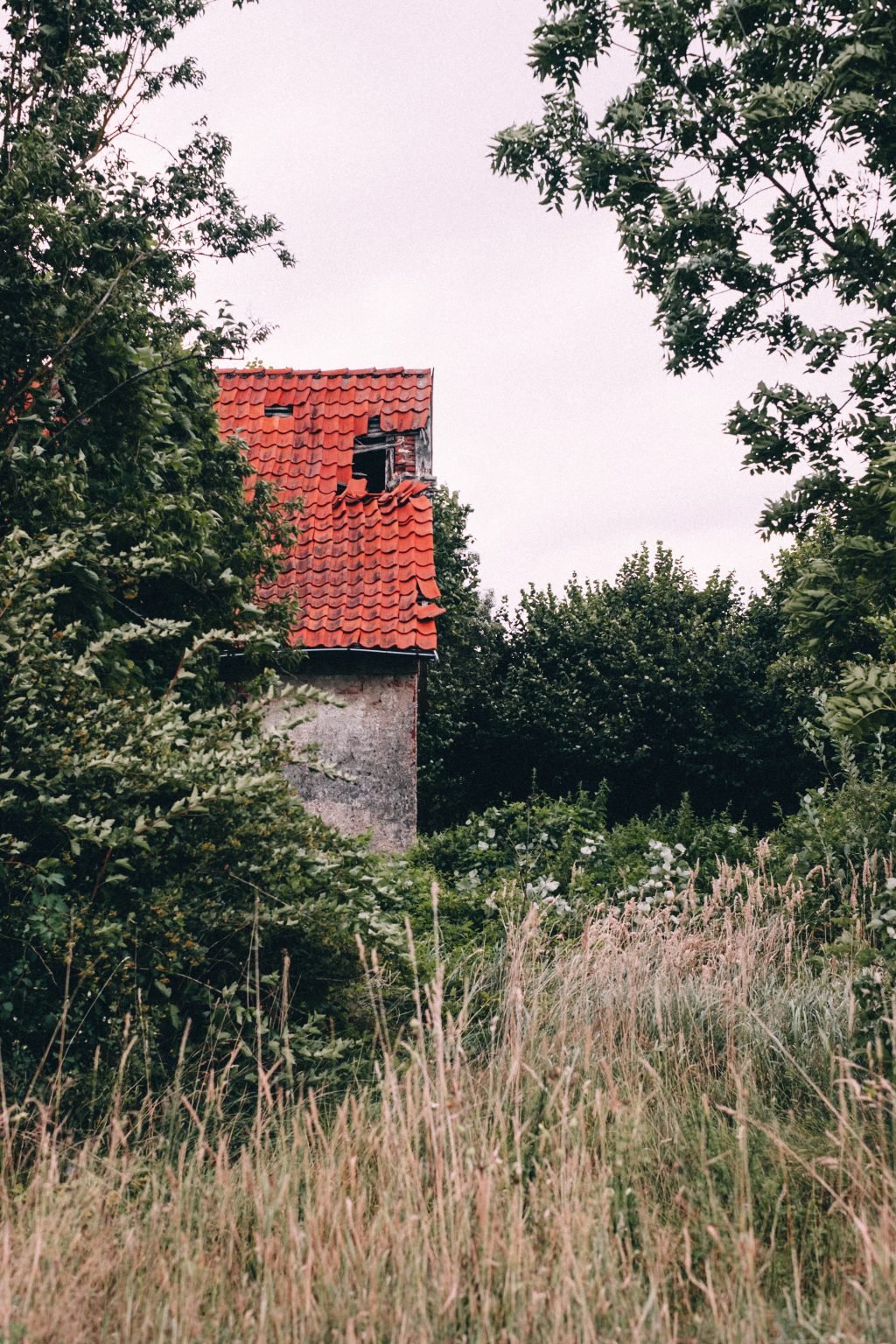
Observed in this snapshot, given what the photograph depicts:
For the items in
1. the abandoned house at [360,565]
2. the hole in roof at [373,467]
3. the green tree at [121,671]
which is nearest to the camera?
the green tree at [121,671]

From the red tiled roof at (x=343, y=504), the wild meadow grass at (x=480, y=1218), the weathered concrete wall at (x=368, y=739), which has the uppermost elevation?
the red tiled roof at (x=343, y=504)

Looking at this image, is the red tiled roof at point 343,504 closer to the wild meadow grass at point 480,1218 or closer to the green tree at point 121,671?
the green tree at point 121,671

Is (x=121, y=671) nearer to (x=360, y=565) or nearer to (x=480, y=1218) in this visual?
(x=480, y=1218)

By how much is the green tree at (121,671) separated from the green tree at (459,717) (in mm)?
8448

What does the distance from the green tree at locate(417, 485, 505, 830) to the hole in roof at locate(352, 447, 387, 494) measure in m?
3.08

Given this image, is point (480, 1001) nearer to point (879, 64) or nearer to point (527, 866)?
point (527, 866)

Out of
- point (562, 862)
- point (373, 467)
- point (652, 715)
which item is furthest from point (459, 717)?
point (562, 862)

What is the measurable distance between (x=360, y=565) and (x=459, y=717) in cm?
547

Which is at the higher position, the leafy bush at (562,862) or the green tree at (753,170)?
the green tree at (753,170)

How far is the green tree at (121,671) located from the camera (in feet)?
12.7

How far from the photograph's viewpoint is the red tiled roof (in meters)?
10.7

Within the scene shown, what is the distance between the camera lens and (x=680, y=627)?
16.6 m

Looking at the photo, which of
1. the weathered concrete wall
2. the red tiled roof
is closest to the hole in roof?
the red tiled roof

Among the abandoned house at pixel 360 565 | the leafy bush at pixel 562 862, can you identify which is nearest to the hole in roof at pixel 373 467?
the abandoned house at pixel 360 565
